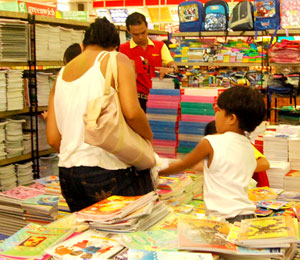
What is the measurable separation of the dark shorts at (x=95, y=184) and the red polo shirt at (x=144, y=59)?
8.31 ft

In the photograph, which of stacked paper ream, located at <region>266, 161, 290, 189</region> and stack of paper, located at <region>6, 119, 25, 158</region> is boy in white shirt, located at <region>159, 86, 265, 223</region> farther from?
stack of paper, located at <region>6, 119, 25, 158</region>

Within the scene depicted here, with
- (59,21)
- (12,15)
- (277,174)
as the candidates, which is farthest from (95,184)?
(59,21)

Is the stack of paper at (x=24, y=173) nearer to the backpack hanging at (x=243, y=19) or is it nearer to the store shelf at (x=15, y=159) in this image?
the store shelf at (x=15, y=159)

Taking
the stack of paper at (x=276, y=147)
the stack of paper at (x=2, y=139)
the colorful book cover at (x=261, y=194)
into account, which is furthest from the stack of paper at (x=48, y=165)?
the colorful book cover at (x=261, y=194)

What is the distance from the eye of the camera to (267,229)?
1714mm

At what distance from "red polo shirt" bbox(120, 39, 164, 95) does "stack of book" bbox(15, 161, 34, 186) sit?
1.44m

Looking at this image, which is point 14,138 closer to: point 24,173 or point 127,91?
point 24,173

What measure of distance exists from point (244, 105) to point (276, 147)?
7.03ft

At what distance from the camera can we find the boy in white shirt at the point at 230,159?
6.99 ft

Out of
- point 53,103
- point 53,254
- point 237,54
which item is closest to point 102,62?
point 53,103

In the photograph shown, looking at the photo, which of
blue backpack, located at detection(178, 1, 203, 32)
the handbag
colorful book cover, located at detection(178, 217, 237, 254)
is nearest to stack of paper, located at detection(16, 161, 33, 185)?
the handbag

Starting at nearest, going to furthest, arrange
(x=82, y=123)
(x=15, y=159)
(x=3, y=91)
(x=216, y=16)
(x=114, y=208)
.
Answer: (x=114, y=208) < (x=82, y=123) < (x=3, y=91) < (x=15, y=159) < (x=216, y=16)

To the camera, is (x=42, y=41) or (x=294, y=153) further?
(x=42, y=41)

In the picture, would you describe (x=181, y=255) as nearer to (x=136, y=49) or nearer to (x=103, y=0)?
(x=136, y=49)
